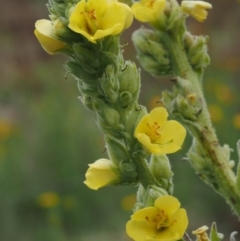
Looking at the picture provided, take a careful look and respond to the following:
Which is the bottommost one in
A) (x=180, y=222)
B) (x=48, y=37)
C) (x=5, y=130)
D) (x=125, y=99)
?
(x=5, y=130)

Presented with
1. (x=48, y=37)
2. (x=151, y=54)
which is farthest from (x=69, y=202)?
(x=48, y=37)

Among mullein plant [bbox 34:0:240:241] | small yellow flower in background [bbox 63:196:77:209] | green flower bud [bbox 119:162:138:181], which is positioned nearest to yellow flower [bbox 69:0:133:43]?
mullein plant [bbox 34:0:240:241]

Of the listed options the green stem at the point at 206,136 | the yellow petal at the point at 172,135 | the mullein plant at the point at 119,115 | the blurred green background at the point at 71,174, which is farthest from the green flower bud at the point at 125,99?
the blurred green background at the point at 71,174

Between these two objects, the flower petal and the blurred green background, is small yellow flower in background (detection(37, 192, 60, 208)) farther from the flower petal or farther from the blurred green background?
the flower petal

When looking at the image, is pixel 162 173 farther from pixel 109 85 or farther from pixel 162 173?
pixel 109 85

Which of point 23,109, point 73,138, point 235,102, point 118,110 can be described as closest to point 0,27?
point 23,109

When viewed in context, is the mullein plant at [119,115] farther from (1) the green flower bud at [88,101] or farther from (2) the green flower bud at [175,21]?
(2) the green flower bud at [175,21]
